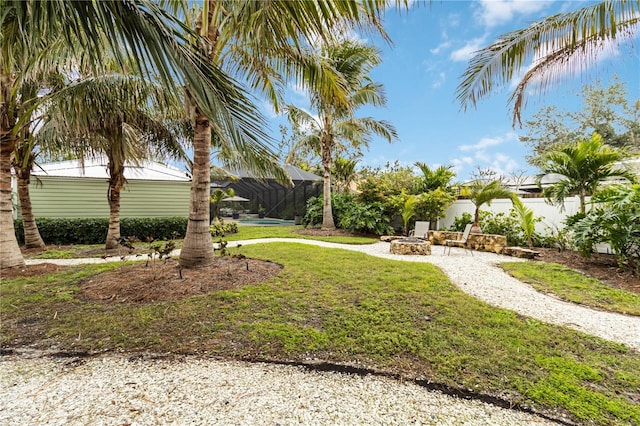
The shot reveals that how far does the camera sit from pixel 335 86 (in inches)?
195

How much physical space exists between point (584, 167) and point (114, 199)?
1247 cm

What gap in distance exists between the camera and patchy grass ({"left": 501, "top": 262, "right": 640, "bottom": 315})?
14.1 feet

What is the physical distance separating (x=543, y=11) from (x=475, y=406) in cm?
579

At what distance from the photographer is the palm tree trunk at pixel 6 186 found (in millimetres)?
5574

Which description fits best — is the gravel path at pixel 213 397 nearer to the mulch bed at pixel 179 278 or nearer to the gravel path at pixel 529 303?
the mulch bed at pixel 179 278

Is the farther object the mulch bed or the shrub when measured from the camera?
the shrub

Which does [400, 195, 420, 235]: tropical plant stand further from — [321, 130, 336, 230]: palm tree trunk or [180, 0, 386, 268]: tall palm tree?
[180, 0, 386, 268]: tall palm tree

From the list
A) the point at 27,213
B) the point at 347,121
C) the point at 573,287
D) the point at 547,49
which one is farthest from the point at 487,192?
the point at 27,213

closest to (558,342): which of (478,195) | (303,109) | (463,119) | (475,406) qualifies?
(475,406)

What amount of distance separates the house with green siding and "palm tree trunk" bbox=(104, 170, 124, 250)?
5.98 ft

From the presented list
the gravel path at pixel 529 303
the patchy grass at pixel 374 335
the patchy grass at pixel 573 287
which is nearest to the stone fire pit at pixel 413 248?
the gravel path at pixel 529 303

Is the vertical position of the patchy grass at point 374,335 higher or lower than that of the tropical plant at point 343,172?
lower

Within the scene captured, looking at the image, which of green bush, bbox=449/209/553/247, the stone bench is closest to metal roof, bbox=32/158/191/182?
green bush, bbox=449/209/553/247

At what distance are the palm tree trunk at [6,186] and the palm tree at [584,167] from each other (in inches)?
489
